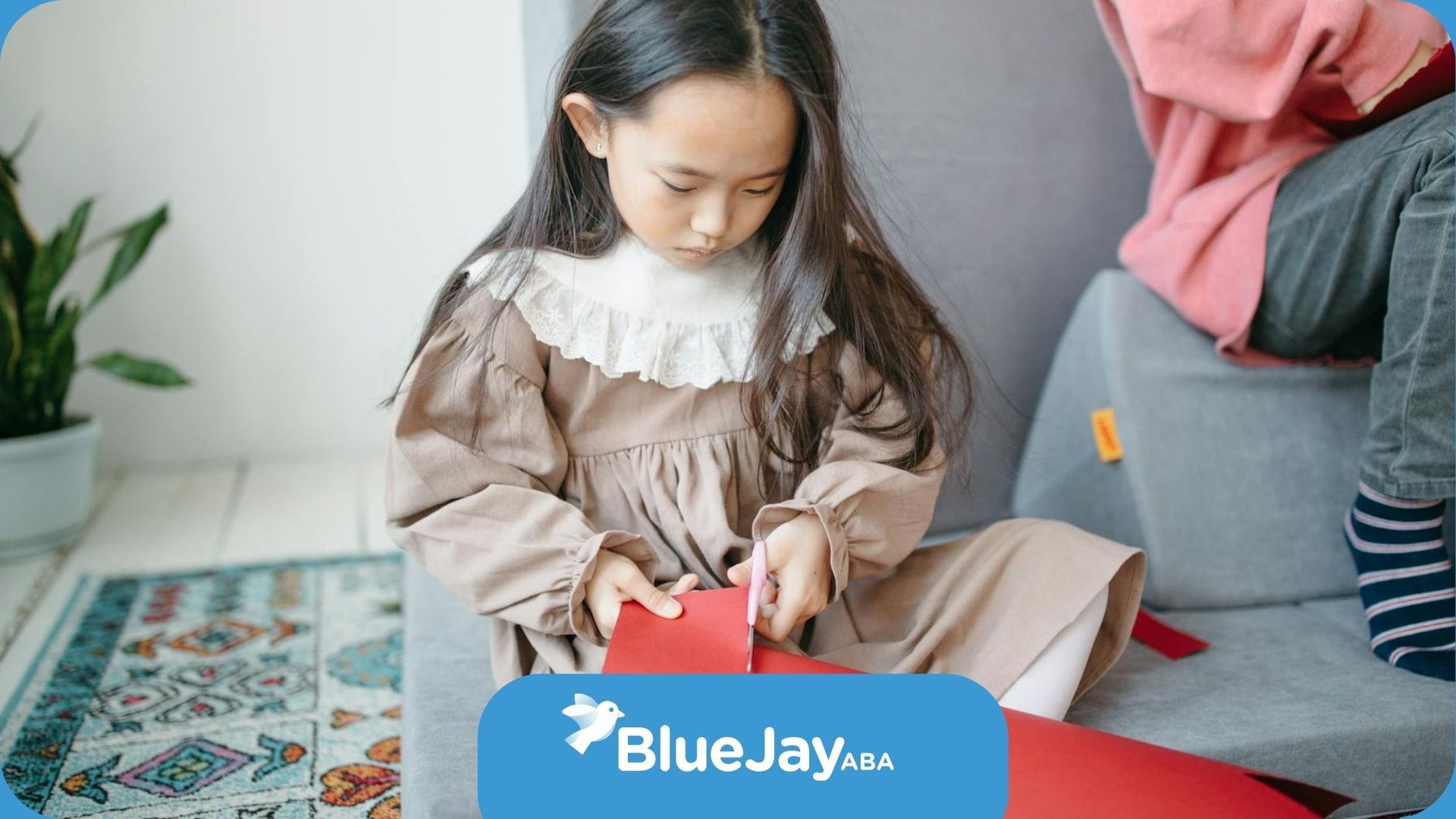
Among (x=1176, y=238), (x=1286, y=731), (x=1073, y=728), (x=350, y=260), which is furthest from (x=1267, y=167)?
(x=350, y=260)

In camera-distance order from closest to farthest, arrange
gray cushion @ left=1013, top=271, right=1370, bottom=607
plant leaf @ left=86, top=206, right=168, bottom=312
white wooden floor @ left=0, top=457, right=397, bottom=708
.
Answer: gray cushion @ left=1013, top=271, right=1370, bottom=607
white wooden floor @ left=0, top=457, right=397, bottom=708
plant leaf @ left=86, top=206, right=168, bottom=312

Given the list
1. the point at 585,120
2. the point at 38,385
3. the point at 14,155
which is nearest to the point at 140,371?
the point at 38,385

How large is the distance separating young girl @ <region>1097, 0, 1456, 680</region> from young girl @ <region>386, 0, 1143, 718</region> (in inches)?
12.1

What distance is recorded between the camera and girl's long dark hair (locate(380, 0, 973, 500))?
0.76 meters

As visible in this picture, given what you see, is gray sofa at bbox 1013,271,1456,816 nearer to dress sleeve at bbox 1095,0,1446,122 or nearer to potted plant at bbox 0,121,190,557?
dress sleeve at bbox 1095,0,1446,122

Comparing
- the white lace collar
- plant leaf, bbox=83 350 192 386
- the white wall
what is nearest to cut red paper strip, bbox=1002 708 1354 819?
the white lace collar

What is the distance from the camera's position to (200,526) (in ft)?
5.84

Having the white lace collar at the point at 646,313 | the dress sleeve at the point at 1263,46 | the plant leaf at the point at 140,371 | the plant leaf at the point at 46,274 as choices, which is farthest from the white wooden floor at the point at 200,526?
the dress sleeve at the point at 1263,46

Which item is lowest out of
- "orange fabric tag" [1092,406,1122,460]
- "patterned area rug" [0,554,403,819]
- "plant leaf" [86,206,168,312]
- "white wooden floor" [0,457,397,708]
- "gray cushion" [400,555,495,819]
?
"white wooden floor" [0,457,397,708]

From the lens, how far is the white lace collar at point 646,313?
85cm

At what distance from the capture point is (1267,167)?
1117 mm

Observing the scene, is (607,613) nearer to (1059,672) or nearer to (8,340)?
(1059,672)

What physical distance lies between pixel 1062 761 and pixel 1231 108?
64 centimetres

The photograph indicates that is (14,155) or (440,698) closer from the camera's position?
(440,698)
